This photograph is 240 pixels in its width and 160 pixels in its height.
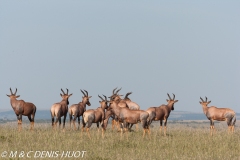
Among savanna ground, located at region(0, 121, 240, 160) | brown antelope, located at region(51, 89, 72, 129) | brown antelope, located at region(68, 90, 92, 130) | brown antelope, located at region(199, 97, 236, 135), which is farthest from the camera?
brown antelope, located at region(68, 90, 92, 130)

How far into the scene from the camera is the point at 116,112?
2364 cm

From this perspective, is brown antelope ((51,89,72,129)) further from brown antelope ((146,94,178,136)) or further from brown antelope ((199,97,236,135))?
brown antelope ((199,97,236,135))

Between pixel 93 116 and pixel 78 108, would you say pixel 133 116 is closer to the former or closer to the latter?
pixel 93 116

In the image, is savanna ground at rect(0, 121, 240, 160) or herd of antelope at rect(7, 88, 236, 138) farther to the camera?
herd of antelope at rect(7, 88, 236, 138)

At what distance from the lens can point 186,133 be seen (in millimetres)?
25312

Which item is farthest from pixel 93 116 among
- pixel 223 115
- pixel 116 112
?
pixel 223 115

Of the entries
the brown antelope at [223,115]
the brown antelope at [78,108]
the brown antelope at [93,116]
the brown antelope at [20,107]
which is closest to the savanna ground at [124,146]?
the brown antelope at [93,116]

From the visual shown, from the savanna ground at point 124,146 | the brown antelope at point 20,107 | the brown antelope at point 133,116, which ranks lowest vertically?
the savanna ground at point 124,146

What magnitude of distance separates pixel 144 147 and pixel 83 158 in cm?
359

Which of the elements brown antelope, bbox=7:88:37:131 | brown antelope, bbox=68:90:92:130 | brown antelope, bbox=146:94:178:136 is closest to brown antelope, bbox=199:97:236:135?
brown antelope, bbox=146:94:178:136

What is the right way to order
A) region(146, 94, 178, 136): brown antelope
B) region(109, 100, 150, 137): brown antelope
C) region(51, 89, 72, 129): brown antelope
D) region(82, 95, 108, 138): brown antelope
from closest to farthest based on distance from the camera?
region(109, 100, 150, 137): brown antelope < region(82, 95, 108, 138): brown antelope < region(146, 94, 178, 136): brown antelope < region(51, 89, 72, 129): brown antelope

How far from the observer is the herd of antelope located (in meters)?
23.2

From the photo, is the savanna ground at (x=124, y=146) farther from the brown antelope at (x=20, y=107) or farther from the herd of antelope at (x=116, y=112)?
the brown antelope at (x=20, y=107)

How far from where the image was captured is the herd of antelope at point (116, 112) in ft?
76.2
